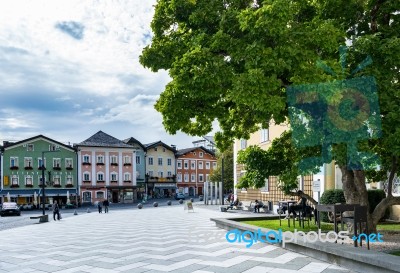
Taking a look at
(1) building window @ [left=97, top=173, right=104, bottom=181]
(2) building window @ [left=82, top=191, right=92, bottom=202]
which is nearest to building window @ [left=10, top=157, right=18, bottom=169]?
(2) building window @ [left=82, top=191, right=92, bottom=202]

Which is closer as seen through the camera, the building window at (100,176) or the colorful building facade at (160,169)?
the building window at (100,176)

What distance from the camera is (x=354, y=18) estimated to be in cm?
1103

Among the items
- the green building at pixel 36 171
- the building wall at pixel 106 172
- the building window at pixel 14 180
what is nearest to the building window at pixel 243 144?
the green building at pixel 36 171

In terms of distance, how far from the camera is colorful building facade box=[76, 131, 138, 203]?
6744cm

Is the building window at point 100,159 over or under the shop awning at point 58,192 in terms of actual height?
over

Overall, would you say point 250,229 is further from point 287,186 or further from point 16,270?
point 16,270

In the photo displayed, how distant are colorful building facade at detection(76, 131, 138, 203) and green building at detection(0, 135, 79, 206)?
1.76m

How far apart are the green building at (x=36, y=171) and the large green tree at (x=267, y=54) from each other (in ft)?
171

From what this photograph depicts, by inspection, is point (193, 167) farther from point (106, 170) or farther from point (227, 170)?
point (227, 170)

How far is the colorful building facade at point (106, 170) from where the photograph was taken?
6744 cm

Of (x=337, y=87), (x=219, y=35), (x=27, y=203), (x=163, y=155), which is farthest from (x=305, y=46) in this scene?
(x=163, y=155)

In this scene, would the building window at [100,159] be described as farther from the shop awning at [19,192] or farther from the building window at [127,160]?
the shop awning at [19,192]

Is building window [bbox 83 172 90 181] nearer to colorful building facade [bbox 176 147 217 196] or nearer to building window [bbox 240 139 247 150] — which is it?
colorful building facade [bbox 176 147 217 196]

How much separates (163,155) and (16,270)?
73021 millimetres
